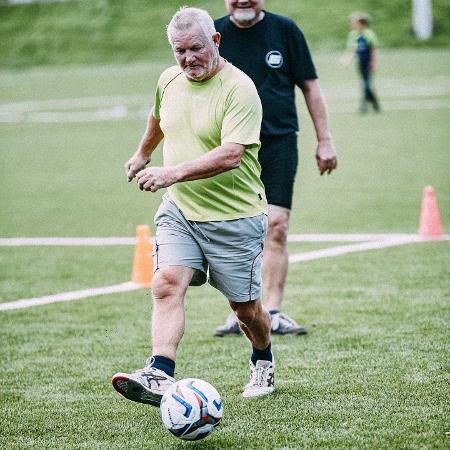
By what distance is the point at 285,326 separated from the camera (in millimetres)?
7727

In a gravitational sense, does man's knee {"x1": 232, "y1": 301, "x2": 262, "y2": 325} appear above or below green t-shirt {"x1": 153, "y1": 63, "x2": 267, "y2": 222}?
below

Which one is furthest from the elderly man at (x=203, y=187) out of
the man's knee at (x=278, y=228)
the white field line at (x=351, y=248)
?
the white field line at (x=351, y=248)

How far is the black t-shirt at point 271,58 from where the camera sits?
7707mm

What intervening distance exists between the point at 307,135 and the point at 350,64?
18.3 m

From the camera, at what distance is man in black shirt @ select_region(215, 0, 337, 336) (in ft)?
25.3

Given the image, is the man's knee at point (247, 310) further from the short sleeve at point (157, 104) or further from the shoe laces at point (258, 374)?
the short sleeve at point (157, 104)

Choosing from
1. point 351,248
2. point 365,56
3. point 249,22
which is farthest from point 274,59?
point 365,56

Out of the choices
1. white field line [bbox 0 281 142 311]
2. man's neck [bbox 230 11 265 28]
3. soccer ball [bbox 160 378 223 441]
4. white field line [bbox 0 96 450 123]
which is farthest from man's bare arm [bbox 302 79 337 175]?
white field line [bbox 0 96 450 123]

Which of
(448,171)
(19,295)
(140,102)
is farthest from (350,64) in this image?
(19,295)

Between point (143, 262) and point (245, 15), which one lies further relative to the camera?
point (143, 262)

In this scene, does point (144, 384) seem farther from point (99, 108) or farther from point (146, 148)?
point (99, 108)

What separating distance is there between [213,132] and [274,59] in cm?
220

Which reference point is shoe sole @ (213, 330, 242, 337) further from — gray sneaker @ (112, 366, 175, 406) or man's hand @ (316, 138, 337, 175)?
gray sneaker @ (112, 366, 175, 406)

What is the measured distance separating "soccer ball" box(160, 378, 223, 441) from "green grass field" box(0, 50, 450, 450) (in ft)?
0.36
